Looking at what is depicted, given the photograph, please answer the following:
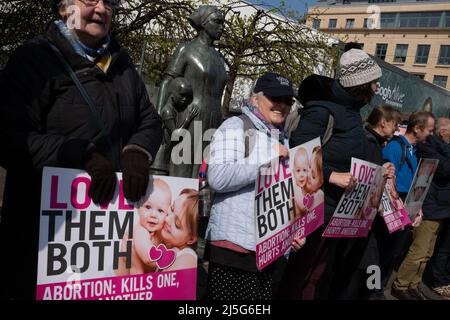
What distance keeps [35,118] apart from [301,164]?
4.54ft

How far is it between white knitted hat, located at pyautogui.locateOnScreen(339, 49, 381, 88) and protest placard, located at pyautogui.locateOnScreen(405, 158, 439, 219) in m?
1.23

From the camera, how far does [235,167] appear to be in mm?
1955

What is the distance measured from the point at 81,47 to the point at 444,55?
66090 mm

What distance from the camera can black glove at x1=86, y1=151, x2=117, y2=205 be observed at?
1421 millimetres

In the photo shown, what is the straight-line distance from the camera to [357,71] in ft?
8.67

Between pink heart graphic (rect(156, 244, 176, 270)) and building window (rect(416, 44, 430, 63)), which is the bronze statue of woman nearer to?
pink heart graphic (rect(156, 244, 176, 270))

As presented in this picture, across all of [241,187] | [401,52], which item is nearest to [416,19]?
Answer: [401,52]

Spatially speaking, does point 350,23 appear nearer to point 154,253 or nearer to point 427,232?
point 427,232

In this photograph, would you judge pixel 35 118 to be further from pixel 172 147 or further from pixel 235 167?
pixel 172 147

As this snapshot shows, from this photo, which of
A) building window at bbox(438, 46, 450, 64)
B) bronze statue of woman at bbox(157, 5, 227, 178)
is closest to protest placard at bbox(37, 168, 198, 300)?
bronze statue of woman at bbox(157, 5, 227, 178)

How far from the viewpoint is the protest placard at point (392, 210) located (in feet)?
10.5

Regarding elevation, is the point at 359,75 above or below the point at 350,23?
below

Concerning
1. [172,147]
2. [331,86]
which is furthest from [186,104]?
[331,86]

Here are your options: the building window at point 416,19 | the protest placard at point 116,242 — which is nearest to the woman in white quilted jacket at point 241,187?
the protest placard at point 116,242
